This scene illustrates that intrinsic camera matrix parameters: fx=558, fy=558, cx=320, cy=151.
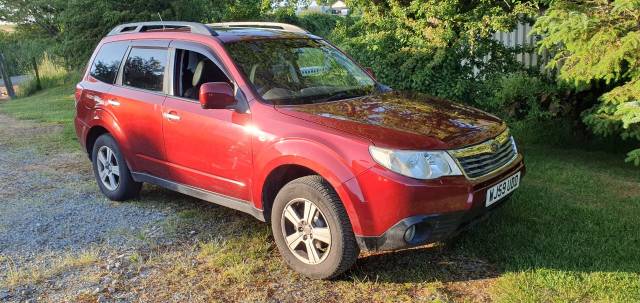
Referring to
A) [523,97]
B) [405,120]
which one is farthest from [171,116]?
[523,97]

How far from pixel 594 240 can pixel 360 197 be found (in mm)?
2089

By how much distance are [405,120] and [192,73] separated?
78.0 inches

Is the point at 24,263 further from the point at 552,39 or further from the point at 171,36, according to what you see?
the point at 552,39

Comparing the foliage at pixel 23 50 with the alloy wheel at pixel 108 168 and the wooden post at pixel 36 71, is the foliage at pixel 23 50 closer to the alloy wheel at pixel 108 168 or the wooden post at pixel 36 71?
the wooden post at pixel 36 71

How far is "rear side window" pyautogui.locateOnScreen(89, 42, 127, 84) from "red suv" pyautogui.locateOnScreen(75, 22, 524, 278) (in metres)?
0.02

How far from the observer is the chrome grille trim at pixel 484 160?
3.57 metres

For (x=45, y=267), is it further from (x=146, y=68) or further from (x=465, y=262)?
(x=465, y=262)

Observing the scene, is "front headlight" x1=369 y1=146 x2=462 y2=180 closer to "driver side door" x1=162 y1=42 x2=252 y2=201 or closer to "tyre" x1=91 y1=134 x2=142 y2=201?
"driver side door" x1=162 y1=42 x2=252 y2=201

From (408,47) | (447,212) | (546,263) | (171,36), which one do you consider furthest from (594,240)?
(408,47)

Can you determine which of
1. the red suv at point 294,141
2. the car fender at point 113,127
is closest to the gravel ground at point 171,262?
the red suv at point 294,141

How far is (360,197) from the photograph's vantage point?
346 centimetres

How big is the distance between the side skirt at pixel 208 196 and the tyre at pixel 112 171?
189mm

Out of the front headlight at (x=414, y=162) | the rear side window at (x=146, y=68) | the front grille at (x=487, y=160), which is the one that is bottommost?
the front grille at (x=487, y=160)

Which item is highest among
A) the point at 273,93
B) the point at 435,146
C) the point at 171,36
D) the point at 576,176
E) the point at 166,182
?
the point at 171,36
